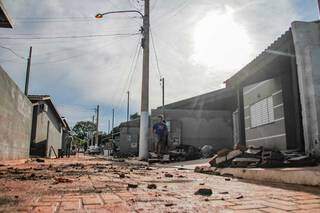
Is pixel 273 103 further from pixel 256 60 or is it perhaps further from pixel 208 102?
pixel 208 102

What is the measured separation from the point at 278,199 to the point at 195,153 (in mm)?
11745

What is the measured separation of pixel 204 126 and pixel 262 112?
13.9m

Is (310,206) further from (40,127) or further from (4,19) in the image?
(40,127)

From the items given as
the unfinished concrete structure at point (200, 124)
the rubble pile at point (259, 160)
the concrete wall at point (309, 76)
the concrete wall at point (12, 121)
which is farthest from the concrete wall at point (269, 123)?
the unfinished concrete structure at point (200, 124)

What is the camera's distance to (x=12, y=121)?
29.9 ft

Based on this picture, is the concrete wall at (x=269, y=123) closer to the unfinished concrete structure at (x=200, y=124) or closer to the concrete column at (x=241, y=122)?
the concrete column at (x=241, y=122)

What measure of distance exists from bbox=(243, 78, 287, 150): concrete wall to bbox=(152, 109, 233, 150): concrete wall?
39.0 feet

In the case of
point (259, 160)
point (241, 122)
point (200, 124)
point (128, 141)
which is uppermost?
point (200, 124)

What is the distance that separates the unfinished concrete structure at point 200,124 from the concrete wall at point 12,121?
1495cm

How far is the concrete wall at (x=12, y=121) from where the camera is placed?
804 cm

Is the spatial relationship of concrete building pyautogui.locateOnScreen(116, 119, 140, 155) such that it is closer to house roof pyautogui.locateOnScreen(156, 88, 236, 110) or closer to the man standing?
house roof pyautogui.locateOnScreen(156, 88, 236, 110)

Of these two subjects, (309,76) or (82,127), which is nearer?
(309,76)

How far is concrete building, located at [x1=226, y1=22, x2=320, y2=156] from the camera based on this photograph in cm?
740

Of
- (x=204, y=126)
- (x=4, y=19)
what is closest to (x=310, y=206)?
(x=4, y=19)
